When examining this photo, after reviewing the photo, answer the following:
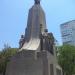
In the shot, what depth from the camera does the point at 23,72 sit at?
909 inches

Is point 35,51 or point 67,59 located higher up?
point 35,51

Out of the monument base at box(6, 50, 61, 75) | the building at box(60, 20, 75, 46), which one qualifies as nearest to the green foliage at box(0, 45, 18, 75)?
the monument base at box(6, 50, 61, 75)

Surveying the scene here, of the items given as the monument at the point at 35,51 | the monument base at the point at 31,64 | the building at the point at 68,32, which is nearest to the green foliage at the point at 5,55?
the monument at the point at 35,51

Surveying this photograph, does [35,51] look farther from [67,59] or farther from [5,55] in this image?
[67,59]

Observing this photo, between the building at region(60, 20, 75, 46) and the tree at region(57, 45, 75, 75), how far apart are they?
28.7 metres

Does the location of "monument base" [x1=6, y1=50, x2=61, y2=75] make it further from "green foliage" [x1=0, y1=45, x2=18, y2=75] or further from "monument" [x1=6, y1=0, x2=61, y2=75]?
"green foliage" [x1=0, y1=45, x2=18, y2=75]

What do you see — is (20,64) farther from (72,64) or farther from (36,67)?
(72,64)

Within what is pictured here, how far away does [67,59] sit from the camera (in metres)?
38.8

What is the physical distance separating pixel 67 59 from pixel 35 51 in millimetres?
16183

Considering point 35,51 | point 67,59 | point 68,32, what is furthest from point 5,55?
point 68,32

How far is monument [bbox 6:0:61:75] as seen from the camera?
75.3 feet

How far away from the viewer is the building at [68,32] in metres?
70.5

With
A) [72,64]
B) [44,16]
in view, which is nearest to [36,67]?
[44,16]

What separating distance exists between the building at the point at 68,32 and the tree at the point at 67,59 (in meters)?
28.7
